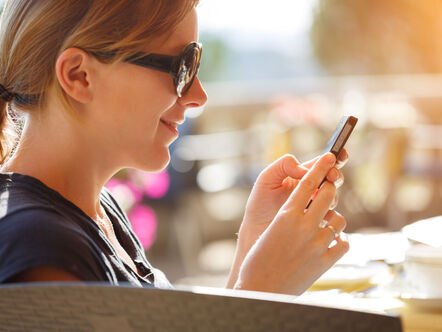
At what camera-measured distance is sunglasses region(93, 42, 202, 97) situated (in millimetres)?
1018

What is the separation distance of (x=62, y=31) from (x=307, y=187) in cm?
44

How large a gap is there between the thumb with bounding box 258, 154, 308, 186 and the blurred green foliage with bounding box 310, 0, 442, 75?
9690 mm

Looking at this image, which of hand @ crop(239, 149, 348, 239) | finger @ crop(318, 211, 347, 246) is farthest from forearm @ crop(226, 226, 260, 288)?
finger @ crop(318, 211, 347, 246)

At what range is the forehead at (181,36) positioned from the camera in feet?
3.41

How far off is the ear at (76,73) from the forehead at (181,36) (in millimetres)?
124

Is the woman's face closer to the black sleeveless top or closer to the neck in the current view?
the neck

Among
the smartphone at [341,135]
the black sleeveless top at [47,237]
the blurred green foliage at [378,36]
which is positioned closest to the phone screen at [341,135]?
the smartphone at [341,135]

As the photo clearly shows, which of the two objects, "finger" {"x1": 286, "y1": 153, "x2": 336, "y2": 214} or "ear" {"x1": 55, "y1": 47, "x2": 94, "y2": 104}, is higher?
"ear" {"x1": 55, "y1": 47, "x2": 94, "y2": 104}

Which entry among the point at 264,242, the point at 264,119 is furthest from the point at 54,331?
the point at 264,119

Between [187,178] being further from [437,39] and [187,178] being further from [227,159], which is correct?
[437,39]

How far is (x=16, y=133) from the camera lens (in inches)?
45.7

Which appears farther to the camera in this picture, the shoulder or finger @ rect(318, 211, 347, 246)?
finger @ rect(318, 211, 347, 246)

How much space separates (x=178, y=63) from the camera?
41.4 inches

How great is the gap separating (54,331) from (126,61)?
0.48m
